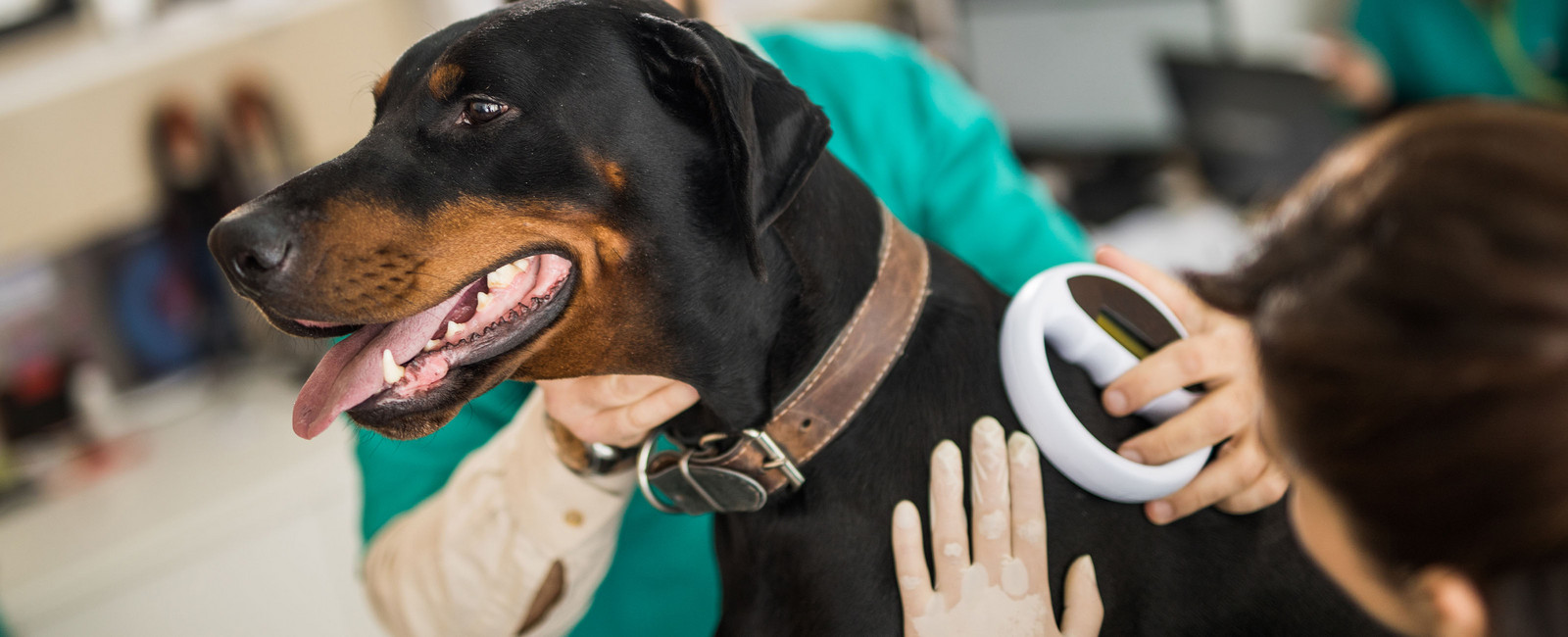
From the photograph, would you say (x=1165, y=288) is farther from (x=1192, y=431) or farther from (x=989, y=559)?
(x=989, y=559)

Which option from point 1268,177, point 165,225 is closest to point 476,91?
point 165,225

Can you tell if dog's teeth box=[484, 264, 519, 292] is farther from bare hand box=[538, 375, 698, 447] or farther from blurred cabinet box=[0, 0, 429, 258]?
blurred cabinet box=[0, 0, 429, 258]

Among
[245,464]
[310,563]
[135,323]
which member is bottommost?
[310,563]

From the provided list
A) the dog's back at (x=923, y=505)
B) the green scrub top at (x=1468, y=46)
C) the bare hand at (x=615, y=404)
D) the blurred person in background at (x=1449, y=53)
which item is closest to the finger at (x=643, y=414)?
the bare hand at (x=615, y=404)

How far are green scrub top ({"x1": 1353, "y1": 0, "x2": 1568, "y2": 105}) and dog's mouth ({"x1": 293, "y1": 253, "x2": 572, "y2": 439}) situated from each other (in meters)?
3.00

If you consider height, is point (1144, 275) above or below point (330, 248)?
below

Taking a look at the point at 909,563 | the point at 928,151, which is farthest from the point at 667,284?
the point at 928,151

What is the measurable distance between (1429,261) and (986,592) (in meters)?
0.50

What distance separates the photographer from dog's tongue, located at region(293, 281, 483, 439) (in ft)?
2.85

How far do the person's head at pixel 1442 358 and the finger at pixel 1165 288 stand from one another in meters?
0.54

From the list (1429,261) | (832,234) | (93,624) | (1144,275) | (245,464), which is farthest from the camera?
(245,464)

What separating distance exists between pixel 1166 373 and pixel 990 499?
0.22 metres

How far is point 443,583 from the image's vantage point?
125cm

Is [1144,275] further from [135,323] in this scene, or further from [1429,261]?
[135,323]
